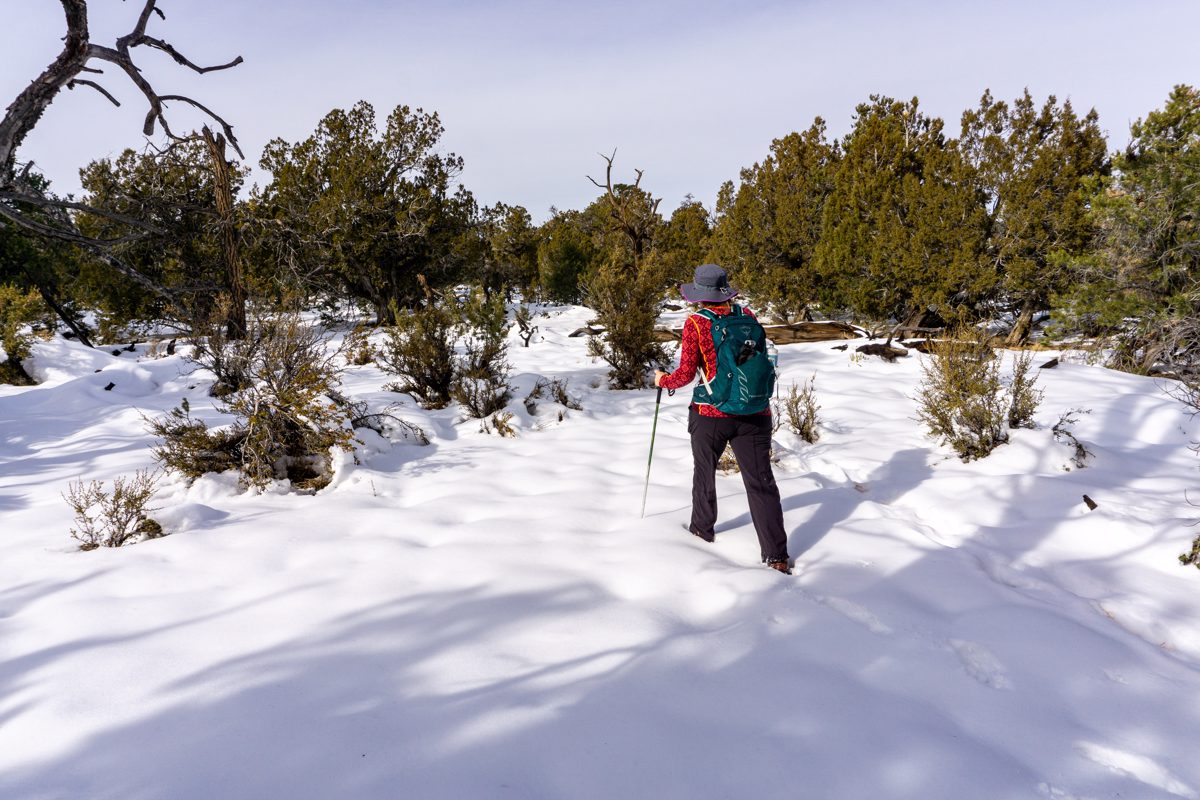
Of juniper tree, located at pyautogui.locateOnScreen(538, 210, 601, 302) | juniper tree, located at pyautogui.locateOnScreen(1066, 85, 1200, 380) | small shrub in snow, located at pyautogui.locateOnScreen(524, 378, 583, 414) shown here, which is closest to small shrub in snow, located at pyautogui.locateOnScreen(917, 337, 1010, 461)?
small shrub in snow, located at pyautogui.locateOnScreen(524, 378, 583, 414)

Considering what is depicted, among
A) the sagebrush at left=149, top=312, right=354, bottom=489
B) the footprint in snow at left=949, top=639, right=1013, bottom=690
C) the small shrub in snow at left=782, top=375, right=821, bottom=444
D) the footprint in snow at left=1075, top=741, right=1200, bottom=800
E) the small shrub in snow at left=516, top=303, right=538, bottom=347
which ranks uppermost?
the small shrub in snow at left=516, top=303, right=538, bottom=347

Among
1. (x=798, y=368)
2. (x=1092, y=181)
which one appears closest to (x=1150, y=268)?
(x=1092, y=181)

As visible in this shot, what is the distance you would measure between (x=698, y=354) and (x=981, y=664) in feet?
6.36

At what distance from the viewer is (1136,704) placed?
202 cm

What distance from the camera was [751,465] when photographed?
121 inches

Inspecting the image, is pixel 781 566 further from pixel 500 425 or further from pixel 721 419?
pixel 500 425

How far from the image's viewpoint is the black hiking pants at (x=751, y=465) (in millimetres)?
3006

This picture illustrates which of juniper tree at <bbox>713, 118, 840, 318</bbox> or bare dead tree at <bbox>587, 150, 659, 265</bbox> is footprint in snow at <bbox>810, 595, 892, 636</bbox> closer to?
bare dead tree at <bbox>587, 150, 659, 265</bbox>

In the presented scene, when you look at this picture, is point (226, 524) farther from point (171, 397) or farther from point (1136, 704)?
point (171, 397)

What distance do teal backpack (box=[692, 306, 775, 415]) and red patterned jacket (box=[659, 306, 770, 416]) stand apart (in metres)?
0.03

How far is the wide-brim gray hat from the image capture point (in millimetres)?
3156

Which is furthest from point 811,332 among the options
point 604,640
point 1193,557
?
point 604,640

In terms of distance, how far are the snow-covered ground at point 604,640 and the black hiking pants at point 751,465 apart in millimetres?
230

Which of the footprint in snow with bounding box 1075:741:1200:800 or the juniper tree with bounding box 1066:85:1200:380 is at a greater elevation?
the juniper tree with bounding box 1066:85:1200:380
